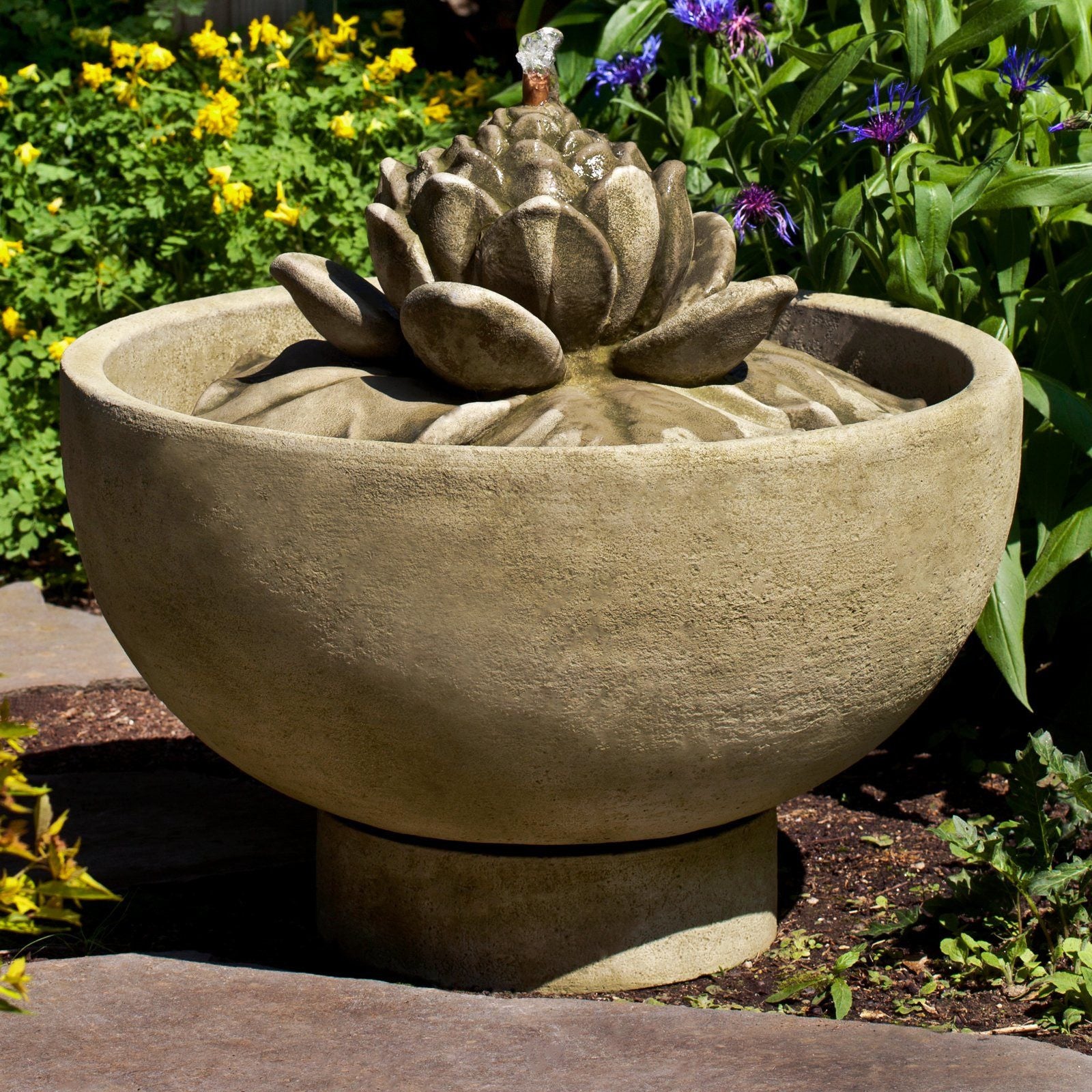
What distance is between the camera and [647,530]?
6.07 ft

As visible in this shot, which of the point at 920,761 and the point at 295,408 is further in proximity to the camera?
the point at 920,761

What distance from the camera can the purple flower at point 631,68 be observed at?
357 centimetres

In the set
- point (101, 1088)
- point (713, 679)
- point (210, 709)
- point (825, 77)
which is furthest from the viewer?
point (825, 77)

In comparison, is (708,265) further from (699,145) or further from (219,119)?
(219,119)

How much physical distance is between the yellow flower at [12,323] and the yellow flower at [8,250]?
0.13 m

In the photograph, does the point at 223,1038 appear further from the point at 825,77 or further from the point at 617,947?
the point at 825,77

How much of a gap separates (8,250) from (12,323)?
0.65ft

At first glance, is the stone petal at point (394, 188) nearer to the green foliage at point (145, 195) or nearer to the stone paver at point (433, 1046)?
the stone paver at point (433, 1046)

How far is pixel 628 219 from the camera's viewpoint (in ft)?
7.50

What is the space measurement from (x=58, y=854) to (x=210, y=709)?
2.14 feet

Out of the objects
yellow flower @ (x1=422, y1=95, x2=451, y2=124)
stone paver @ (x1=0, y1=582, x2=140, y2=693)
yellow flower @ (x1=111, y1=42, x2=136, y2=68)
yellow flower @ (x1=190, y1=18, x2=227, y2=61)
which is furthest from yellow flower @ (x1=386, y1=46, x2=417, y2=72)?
stone paver @ (x1=0, y1=582, x2=140, y2=693)

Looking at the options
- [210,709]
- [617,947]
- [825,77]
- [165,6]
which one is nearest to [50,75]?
[165,6]

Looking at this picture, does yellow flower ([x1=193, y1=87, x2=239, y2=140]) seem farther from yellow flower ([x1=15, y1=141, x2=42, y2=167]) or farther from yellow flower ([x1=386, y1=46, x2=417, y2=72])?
yellow flower ([x1=386, y1=46, x2=417, y2=72])

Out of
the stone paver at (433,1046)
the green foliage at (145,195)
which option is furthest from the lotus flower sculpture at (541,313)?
the green foliage at (145,195)
